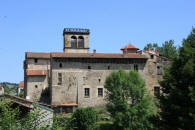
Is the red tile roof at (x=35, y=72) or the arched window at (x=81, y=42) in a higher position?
the arched window at (x=81, y=42)

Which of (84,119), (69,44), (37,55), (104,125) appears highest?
(69,44)

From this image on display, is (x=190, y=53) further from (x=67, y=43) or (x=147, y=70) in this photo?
(x=67, y=43)

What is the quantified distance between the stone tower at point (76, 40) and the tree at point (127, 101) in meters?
14.2

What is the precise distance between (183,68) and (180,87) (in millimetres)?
1290

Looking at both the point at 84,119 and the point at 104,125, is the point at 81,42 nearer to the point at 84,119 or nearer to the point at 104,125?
the point at 104,125

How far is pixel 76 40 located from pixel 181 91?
117 feet

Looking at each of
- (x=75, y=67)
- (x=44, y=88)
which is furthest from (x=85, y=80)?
(x=44, y=88)

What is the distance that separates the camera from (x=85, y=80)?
40.0 metres

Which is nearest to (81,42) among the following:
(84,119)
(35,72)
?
(35,72)

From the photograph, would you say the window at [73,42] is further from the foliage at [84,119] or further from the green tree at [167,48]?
the green tree at [167,48]

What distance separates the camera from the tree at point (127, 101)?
3316 cm

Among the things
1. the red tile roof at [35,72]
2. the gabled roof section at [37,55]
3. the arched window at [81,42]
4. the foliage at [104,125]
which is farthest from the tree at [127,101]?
the gabled roof section at [37,55]

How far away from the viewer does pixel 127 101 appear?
1396 inches

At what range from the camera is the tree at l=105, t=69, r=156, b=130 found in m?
33.2
